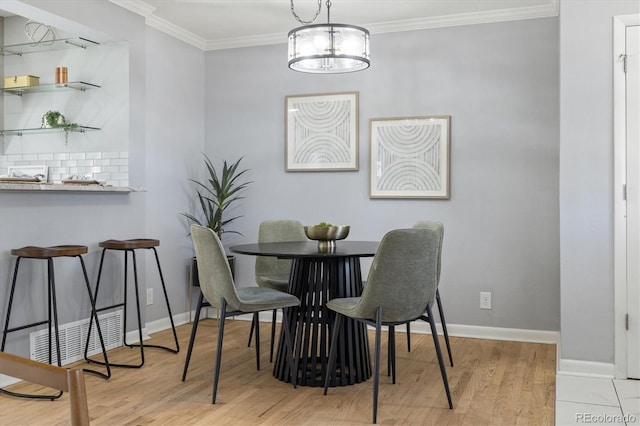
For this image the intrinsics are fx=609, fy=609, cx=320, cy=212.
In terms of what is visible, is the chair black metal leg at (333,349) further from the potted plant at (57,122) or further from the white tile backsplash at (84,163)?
the potted plant at (57,122)

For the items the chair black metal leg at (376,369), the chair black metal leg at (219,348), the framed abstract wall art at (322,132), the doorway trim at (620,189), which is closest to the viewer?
the chair black metal leg at (376,369)

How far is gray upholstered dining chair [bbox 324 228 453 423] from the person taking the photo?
2.88 m

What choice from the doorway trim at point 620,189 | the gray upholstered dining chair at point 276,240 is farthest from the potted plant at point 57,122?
the doorway trim at point 620,189

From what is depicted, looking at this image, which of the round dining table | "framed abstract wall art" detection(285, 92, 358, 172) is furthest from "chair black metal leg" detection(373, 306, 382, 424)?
"framed abstract wall art" detection(285, 92, 358, 172)

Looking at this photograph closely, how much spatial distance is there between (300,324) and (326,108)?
2256 millimetres

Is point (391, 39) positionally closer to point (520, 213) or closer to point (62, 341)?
point (520, 213)

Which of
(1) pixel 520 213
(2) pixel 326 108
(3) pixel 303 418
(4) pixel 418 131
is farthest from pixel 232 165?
(3) pixel 303 418

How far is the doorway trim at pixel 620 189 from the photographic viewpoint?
354cm

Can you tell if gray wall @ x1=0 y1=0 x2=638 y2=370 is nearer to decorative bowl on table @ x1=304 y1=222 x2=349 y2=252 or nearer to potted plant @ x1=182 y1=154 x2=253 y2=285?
potted plant @ x1=182 y1=154 x2=253 y2=285

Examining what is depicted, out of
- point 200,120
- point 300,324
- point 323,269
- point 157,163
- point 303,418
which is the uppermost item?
point 200,120

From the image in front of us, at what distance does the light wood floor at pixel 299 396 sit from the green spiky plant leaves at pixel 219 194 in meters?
1.34

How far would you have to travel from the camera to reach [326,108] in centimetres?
514

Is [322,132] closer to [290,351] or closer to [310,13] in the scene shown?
[310,13]

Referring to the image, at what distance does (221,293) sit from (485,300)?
2351mm
